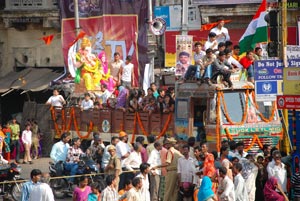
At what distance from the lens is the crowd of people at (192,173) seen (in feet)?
59.6

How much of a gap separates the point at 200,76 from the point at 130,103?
168 inches

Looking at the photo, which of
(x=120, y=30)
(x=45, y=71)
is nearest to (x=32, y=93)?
(x=45, y=71)

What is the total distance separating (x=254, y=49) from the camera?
82.6 feet

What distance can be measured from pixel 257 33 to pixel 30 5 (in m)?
18.1

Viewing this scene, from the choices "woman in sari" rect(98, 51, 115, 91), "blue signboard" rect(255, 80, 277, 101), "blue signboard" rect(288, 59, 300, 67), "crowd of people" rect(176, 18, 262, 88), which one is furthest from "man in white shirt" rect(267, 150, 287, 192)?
"woman in sari" rect(98, 51, 115, 91)

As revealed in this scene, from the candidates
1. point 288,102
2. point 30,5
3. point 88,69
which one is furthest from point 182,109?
point 30,5

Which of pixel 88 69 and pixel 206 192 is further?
pixel 88 69

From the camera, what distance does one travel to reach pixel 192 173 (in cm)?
2017

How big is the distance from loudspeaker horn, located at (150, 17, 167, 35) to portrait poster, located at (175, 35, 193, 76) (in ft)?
18.3

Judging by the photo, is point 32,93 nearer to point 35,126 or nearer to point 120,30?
point 120,30

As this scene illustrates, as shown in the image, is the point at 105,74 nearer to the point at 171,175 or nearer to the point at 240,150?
the point at 171,175

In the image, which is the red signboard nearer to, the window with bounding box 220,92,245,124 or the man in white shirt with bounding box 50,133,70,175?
the window with bounding box 220,92,245,124

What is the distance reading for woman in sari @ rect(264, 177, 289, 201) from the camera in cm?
1883

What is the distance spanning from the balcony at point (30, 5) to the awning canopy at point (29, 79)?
2348 millimetres
